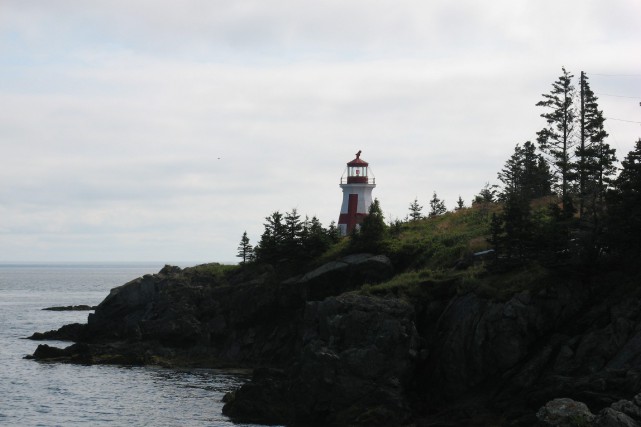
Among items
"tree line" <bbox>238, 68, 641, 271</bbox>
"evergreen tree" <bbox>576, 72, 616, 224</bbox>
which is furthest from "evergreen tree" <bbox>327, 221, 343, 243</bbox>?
"evergreen tree" <bbox>576, 72, 616, 224</bbox>

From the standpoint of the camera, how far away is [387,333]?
45.6 metres

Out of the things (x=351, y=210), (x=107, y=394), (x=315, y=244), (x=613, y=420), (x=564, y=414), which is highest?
(x=351, y=210)

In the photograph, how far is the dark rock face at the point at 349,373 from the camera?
145 feet

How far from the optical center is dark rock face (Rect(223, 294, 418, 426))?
145 feet

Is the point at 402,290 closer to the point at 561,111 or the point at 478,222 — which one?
the point at 478,222

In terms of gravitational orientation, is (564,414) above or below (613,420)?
below

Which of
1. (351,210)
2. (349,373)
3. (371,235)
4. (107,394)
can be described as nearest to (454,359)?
(349,373)

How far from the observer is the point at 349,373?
44.8 metres

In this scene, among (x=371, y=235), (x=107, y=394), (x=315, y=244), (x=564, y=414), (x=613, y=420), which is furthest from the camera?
(x=315, y=244)

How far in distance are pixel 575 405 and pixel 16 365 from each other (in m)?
48.9

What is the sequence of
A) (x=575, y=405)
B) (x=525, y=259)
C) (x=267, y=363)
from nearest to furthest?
(x=575, y=405), (x=525, y=259), (x=267, y=363)

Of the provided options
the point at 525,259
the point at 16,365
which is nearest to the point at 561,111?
the point at 525,259

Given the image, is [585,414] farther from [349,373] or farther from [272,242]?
[272,242]

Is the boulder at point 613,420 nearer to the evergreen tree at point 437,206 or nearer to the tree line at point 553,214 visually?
the tree line at point 553,214
